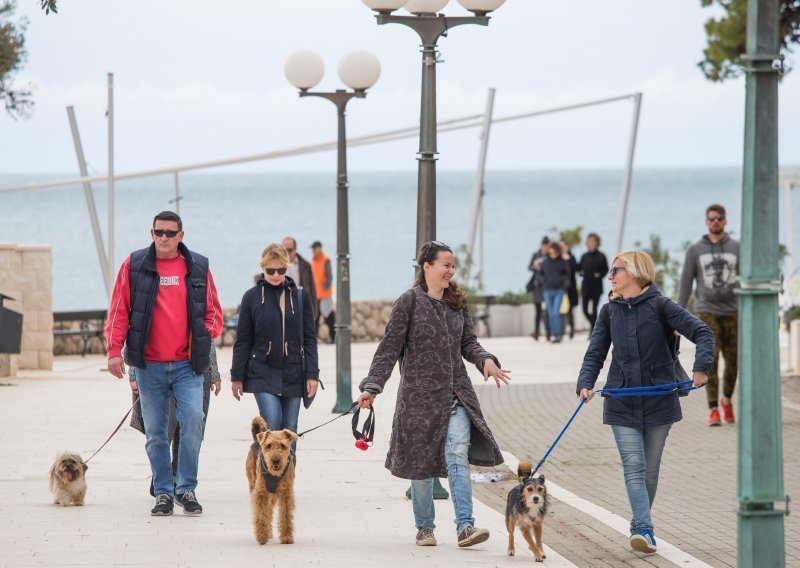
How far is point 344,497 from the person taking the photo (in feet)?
32.0

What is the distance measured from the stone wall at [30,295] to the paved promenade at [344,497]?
8.86 ft

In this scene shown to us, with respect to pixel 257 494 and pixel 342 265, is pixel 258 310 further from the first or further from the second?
pixel 342 265

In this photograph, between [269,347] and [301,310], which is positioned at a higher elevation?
[301,310]

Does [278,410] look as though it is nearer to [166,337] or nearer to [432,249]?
[166,337]

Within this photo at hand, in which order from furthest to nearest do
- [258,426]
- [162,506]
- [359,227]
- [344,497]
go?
1. [359,227]
2. [344,497]
3. [162,506]
4. [258,426]

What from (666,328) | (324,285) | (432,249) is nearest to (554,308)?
(324,285)

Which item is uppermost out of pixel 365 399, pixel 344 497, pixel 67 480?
pixel 365 399

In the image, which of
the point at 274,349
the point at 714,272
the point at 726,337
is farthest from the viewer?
the point at 726,337

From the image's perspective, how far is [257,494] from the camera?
7883 mm

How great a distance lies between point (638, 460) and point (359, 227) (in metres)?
122

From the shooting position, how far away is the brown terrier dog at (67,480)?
8.99m

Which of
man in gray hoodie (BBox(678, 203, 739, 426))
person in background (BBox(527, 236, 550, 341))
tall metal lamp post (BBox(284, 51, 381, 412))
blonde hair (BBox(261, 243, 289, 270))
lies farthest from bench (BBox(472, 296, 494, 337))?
blonde hair (BBox(261, 243, 289, 270))

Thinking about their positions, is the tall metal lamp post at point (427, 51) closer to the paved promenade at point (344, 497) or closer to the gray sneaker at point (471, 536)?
the paved promenade at point (344, 497)

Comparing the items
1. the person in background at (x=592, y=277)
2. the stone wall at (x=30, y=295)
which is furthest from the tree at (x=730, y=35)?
the stone wall at (x=30, y=295)
